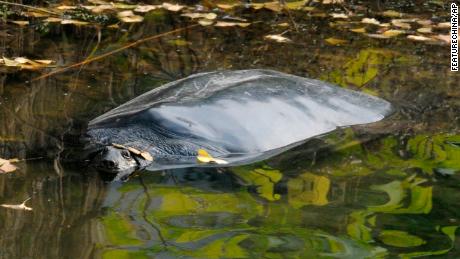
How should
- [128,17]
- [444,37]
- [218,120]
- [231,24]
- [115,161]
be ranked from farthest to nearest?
[128,17]
[231,24]
[444,37]
[218,120]
[115,161]

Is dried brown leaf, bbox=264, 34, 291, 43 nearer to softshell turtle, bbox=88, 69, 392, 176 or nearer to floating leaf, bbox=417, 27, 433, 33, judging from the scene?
floating leaf, bbox=417, 27, 433, 33

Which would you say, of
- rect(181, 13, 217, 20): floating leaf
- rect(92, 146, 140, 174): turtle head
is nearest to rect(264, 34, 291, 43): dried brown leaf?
rect(181, 13, 217, 20): floating leaf

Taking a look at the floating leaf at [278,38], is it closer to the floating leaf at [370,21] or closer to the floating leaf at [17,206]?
the floating leaf at [370,21]

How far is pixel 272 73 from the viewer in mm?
4703

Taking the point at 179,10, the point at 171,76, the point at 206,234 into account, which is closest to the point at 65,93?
the point at 171,76

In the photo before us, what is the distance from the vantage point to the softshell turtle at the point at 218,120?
3.87 m

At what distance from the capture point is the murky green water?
2.94 meters

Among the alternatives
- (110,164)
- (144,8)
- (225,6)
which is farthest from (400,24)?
(110,164)

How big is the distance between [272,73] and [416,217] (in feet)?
5.41

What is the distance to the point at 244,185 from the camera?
11.7 feet

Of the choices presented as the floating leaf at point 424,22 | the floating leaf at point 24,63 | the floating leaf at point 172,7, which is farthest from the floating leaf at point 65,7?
the floating leaf at point 424,22

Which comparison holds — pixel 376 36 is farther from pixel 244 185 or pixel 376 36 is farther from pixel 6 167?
pixel 6 167

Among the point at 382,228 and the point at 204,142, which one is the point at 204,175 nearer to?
the point at 204,142

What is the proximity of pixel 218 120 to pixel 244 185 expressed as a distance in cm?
56
